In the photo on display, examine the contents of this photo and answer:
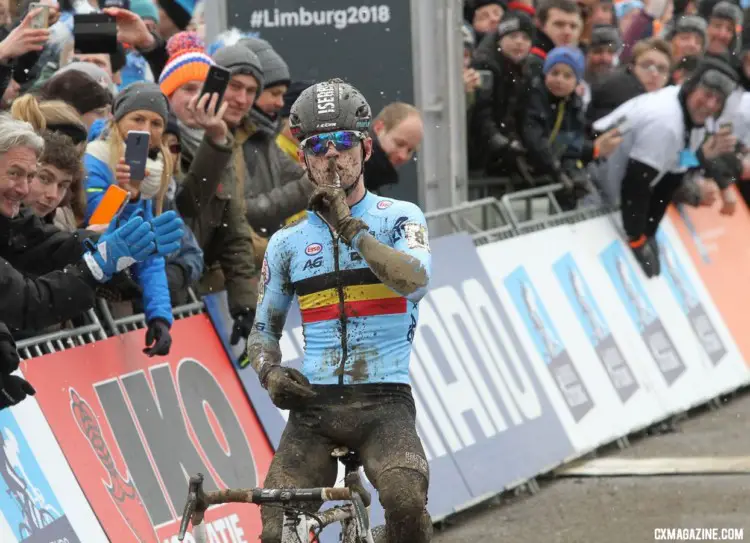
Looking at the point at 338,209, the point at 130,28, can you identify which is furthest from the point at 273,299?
the point at 130,28

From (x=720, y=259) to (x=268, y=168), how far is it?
6.34 meters

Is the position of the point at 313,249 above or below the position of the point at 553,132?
above

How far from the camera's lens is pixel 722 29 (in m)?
17.0

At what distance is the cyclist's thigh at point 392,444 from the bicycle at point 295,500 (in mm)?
471

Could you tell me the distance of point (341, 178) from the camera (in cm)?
658

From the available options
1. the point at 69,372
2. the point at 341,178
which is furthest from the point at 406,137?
the point at 341,178

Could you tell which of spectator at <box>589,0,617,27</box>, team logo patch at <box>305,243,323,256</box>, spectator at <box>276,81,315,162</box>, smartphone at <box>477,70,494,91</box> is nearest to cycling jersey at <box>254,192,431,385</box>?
team logo patch at <box>305,243,323,256</box>

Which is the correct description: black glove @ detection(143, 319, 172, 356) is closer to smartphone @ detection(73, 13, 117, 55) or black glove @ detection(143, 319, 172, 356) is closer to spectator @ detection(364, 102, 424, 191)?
smartphone @ detection(73, 13, 117, 55)

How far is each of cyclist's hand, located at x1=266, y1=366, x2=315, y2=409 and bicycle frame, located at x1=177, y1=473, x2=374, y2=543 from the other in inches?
26.8

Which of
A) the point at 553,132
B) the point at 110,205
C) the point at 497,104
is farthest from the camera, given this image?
the point at 553,132

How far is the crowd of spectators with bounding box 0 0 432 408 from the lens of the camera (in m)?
7.23

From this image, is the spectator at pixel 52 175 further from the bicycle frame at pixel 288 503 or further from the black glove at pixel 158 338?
the bicycle frame at pixel 288 503

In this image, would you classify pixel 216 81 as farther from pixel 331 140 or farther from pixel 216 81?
pixel 331 140

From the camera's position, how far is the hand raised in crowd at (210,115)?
28.9 ft
